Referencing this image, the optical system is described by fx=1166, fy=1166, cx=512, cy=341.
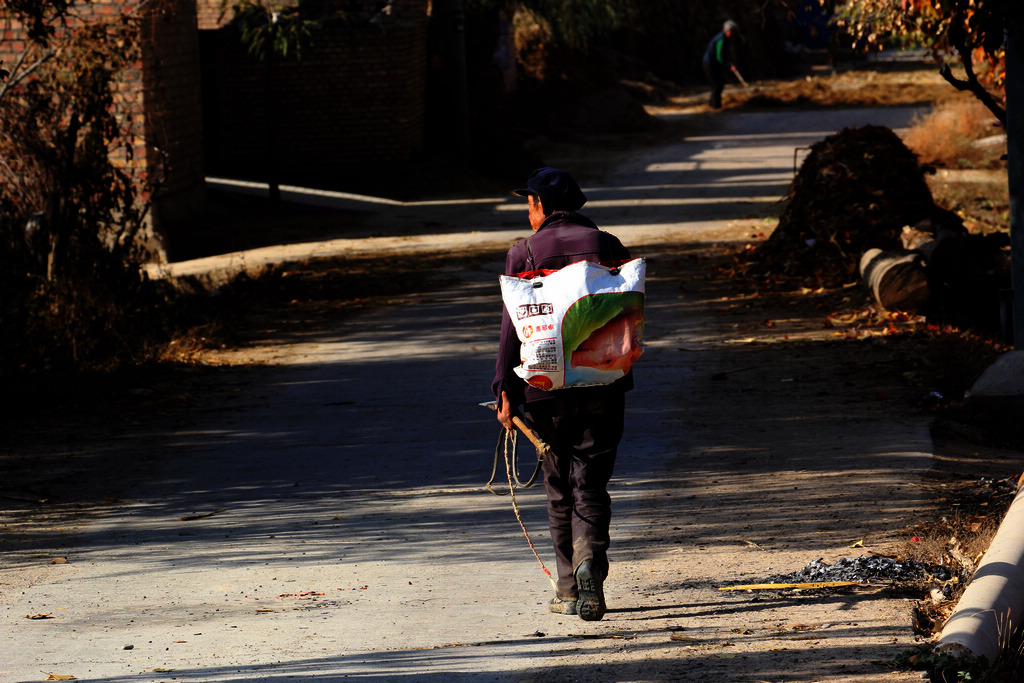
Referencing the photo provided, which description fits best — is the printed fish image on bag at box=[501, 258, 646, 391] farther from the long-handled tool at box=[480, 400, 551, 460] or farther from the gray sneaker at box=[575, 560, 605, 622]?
the gray sneaker at box=[575, 560, 605, 622]

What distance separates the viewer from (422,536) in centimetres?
594

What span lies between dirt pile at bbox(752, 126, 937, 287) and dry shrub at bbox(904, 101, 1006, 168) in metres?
7.12

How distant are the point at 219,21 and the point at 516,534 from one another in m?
16.1

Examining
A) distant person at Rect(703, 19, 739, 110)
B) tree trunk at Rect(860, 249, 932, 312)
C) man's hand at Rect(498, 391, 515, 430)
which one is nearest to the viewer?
man's hand at Rect(498, 391, 515, 430)

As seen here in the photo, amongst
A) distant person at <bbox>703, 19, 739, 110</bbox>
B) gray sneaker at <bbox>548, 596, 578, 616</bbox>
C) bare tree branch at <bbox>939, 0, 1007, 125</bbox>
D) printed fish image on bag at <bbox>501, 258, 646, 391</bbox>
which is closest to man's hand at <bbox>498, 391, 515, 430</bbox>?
printed fish image on bag at <bbox>501, 258, 646, 391</bbox>

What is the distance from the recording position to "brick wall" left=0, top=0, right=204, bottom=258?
14273 millimetres

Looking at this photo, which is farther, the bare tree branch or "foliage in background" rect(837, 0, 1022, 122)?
the bare tree branch

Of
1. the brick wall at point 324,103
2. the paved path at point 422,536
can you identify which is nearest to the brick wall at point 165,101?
the brick wall at point 324,103

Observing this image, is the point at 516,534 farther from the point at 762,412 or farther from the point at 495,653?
the point at 762,412

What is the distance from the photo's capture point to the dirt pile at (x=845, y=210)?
12324 millimetres

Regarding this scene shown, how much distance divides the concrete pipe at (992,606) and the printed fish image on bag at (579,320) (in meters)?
1.52

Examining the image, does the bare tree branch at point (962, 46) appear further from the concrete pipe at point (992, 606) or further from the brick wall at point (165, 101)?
the brick wall at point (165, 101)

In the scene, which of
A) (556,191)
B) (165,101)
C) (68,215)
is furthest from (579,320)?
(165,101)

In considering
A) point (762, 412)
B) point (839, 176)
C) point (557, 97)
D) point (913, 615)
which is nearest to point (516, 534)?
point (913, 615)
